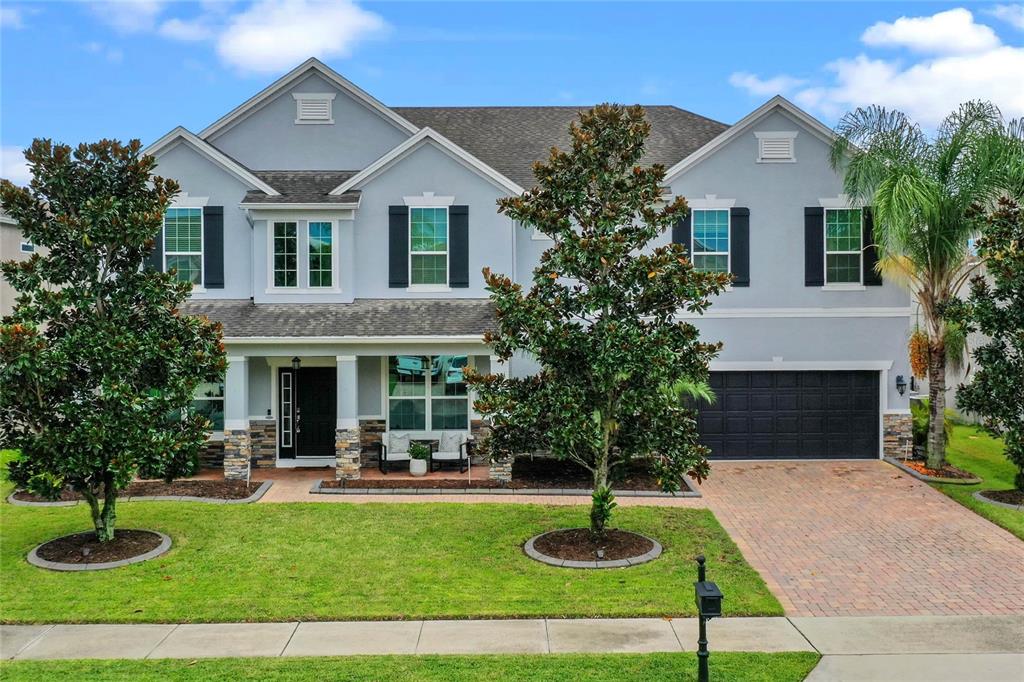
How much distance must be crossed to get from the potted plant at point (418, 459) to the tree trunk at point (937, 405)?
1035 cm

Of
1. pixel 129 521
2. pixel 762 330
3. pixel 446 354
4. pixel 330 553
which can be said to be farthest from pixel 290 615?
pixel 762 330

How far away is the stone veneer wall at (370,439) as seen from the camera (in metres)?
17.2

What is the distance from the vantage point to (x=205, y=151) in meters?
17.0

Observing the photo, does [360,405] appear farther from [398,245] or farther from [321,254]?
[398,245]

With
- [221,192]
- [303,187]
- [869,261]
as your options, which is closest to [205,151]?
[221,192]

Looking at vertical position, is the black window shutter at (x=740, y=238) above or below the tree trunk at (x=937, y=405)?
above

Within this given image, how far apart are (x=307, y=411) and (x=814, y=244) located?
11807mm

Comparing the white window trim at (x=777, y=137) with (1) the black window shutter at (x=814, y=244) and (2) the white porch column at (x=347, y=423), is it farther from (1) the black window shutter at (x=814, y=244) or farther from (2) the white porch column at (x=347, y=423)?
(2) the white porch column at (x=347, y=423)

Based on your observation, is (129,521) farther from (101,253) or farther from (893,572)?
(893,572)

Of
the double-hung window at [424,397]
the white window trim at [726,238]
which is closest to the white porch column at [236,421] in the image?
the double-hung window at [424,397]

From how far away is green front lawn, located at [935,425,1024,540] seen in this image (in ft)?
43.7

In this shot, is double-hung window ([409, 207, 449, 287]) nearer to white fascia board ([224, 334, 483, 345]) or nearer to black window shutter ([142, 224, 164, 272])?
white fascia board ([224, 334, 483, 345])

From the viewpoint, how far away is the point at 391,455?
1683 cm

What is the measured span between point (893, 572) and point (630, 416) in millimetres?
4089
